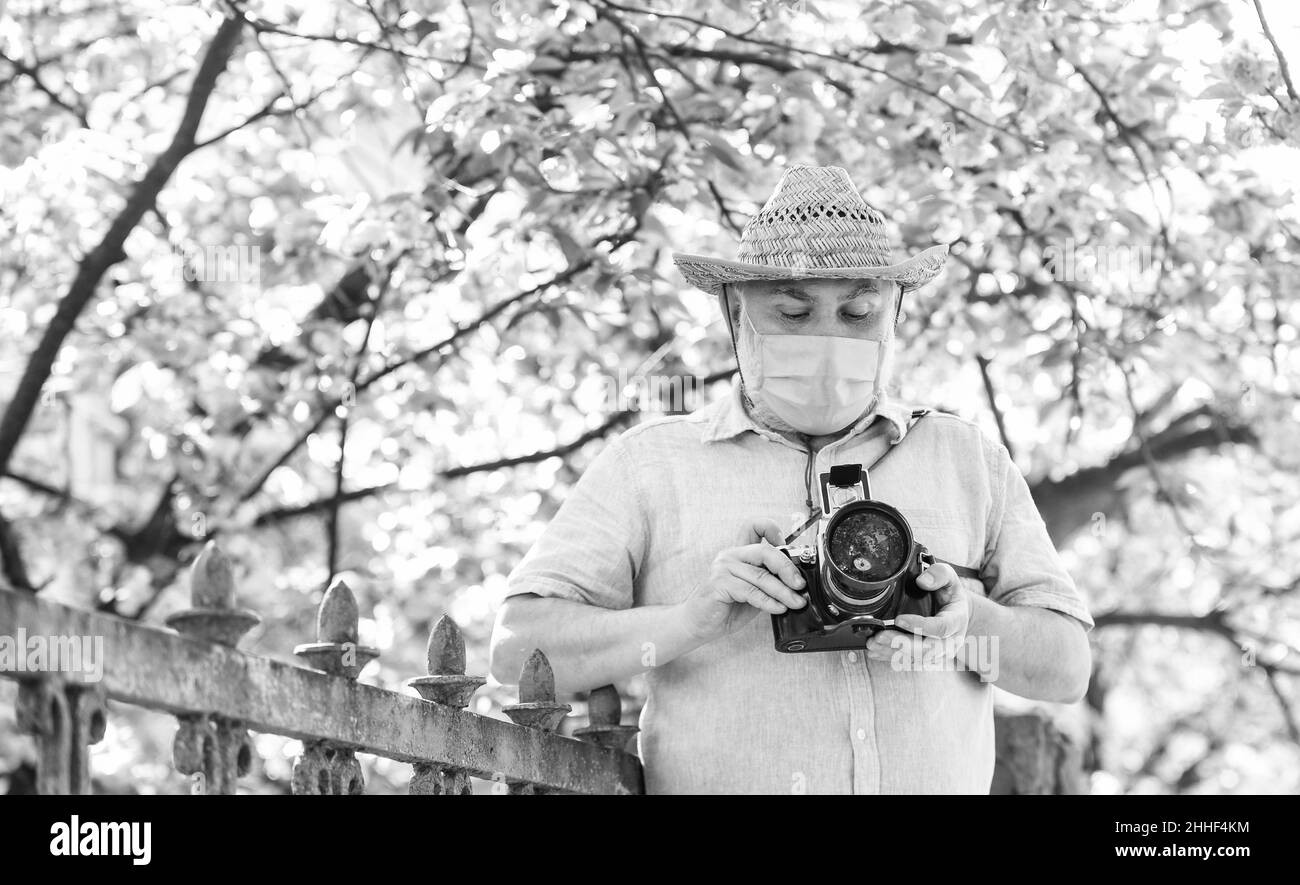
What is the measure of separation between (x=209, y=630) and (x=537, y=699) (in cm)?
101

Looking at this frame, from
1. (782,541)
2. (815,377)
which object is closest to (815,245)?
(815,377)

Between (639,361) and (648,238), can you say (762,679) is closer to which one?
(648,238)

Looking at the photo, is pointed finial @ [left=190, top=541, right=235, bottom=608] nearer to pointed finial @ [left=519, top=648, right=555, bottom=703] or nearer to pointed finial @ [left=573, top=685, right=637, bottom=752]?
pointed finial @ [left=519, top=648, right=555, bottom=703]

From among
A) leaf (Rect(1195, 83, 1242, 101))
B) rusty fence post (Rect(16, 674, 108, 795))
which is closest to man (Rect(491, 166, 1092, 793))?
rusty fence post (Rect(16, 674, 108, 795))

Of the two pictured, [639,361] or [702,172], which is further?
[639,361]

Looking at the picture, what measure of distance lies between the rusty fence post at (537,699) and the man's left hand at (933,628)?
1.73 feet

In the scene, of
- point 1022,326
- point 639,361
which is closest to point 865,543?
point 1022,326

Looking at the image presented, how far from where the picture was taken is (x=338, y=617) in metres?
2.31

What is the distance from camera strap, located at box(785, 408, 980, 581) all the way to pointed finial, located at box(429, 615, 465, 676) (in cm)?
57

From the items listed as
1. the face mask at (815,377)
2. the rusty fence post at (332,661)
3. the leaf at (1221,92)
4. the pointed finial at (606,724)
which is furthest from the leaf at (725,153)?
the rusty fence post at (332,661)

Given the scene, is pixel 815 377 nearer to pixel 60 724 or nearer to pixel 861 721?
pixel 861 721

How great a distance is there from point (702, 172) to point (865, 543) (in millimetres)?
3226

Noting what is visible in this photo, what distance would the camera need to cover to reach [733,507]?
3104mm

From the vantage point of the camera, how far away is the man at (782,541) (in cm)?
294
